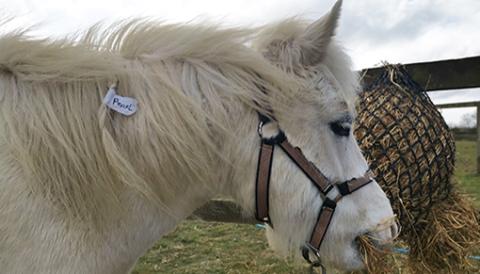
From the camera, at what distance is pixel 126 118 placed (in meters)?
1.72

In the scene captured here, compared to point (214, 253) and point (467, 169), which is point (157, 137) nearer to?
point (214, 253)

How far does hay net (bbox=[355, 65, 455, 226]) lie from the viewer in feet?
7.57

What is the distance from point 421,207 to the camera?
2.38 m

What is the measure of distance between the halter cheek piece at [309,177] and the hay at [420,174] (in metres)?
0.51

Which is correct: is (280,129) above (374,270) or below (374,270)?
above

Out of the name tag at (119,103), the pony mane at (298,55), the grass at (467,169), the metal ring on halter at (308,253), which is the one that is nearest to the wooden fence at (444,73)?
the metal ring on halter at (308,253)

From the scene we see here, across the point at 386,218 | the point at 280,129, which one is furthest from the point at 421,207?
the point at 280,129

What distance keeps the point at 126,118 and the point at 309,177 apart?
2.44ft

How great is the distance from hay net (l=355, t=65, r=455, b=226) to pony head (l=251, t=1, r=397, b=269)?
44 centimetres

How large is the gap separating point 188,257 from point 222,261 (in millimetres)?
429

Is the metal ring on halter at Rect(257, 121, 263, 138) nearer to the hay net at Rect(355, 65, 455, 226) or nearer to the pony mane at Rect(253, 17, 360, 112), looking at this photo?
the pony mane at Rect(253, 17, 360, 112)

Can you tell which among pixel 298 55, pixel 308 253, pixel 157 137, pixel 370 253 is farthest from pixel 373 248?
pixel 157 137

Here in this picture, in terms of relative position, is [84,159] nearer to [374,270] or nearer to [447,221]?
[374,270]

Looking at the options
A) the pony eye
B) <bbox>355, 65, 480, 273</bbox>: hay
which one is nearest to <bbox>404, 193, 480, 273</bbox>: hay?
<bbox>355, 65, 480, 273</bbox>: hay
